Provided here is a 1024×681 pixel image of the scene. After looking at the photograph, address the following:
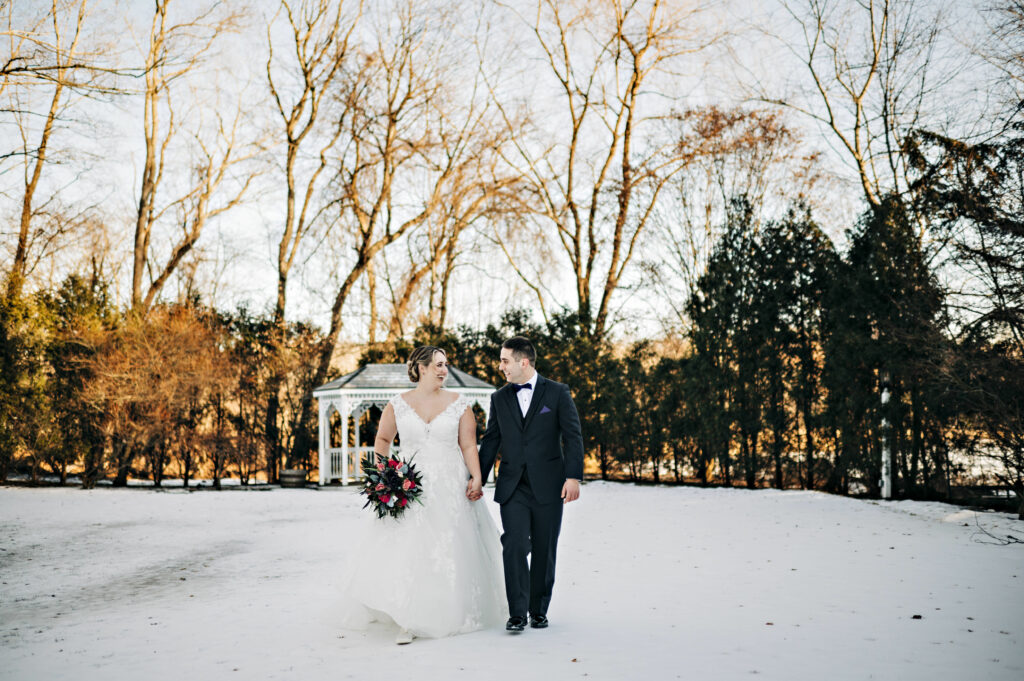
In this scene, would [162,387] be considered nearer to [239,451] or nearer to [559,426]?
[239,451]

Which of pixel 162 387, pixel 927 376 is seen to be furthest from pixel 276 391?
pixel 927 376

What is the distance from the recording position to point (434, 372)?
212 inches

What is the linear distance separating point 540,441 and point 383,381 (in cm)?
1635

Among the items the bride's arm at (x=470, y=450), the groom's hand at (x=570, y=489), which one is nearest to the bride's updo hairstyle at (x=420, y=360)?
the bride's arm at (x=470, y=450)

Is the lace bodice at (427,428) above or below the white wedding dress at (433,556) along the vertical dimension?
above

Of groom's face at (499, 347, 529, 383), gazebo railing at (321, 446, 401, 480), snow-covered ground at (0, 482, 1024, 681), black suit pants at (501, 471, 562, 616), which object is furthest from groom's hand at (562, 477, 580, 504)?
gazebo railing at (321, 446, 401, 480)

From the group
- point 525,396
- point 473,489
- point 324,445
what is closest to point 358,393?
point 324,445

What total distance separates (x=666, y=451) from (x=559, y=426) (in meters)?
16.3

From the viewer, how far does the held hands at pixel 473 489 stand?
5.28 meters

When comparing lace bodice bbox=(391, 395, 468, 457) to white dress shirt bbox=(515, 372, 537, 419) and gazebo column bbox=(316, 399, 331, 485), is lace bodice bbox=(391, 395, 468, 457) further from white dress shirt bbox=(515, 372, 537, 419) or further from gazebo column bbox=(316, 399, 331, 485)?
gazebo column bbox=(316, 399, 331, 485)

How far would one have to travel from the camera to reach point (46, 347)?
64.2 ft

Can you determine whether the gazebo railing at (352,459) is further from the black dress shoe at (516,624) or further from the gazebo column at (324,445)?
the black dress shoe at (516,624)

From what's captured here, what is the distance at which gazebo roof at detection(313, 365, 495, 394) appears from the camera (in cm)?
2073

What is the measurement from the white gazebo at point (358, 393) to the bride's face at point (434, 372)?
14.9 metres
